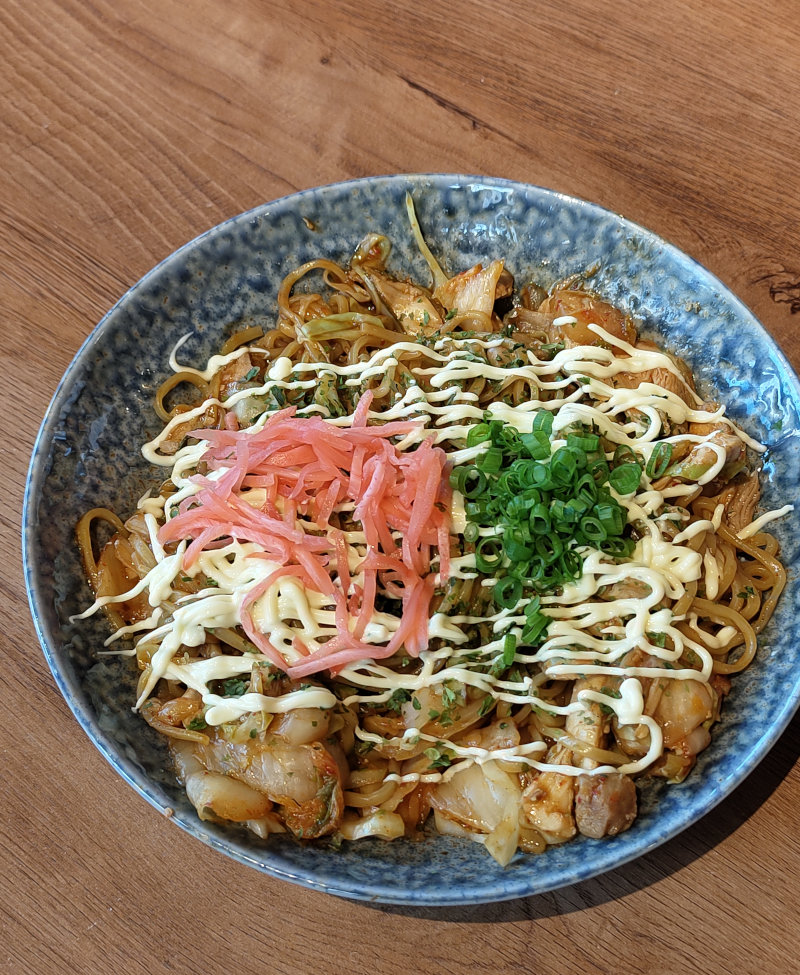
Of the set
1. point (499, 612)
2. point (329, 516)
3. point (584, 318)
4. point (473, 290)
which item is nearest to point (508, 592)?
point (499, 612)

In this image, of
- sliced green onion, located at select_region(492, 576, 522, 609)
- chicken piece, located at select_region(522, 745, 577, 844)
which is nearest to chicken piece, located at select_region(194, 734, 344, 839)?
chicken piece, located at select_region(522, 745, 577, 844)

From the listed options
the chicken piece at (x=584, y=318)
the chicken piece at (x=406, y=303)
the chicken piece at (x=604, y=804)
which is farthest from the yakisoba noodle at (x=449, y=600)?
the chicken piece at (x=406, y=303)

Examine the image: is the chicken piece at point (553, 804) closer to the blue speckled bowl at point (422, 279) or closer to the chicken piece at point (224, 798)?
the blue speckled bowl at point (422, 279)

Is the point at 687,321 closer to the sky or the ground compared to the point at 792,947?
closer to the sky

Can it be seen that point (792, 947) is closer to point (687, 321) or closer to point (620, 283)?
point (687, 321)

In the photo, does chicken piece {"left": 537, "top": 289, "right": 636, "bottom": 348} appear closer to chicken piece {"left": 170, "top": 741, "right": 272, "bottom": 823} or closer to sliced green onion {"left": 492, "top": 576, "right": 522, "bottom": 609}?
sliced green onion {"left": 492, "top": 576, "right": 522, "bottom": 609}

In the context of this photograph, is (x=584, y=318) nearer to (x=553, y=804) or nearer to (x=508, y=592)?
(x=508, y=592)

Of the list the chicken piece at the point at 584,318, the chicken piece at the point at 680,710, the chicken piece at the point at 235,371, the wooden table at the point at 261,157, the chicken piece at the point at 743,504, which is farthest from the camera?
the chicken piece at the point at 235,371

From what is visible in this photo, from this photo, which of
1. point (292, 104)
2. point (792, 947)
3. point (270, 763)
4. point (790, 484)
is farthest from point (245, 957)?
point (292, 104)
